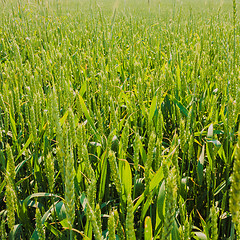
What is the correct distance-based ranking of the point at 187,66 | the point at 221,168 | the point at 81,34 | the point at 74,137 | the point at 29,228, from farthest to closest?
the point at 81,34 → the point at 187,66 → the point at 221,168 → the point at 29,228 → the point at 74,137

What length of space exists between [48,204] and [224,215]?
0.66 metres

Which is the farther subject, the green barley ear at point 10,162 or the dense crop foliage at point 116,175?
the green barley ear at point 10,162

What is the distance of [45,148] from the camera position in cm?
104

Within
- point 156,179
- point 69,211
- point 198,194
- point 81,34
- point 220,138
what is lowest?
point 198,194

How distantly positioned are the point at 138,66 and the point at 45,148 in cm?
69

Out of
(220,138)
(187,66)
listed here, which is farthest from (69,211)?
(187,66)

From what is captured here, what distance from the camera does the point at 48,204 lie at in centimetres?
100

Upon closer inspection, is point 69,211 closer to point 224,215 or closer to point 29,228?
point 29,228

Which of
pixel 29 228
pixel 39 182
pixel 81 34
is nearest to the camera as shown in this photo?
pixel 29 228

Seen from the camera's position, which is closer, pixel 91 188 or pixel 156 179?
pixel 91 188

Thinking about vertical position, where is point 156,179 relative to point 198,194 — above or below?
above

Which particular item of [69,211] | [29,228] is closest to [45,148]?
[29,228]

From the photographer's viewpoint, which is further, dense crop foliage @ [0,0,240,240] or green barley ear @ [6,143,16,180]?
green barley ear @ [6,143,16,180]

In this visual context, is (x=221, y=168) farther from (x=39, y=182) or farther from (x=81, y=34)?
(x=81, y=34)
